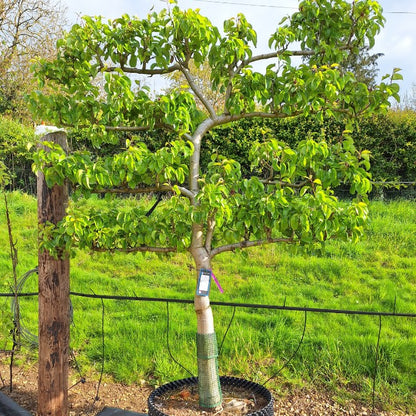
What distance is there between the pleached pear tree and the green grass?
0.35m

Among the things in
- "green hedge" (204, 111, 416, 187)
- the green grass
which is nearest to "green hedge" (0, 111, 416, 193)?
"green hedge" (204, 111, 416, 187)

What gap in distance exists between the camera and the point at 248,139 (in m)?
7.41

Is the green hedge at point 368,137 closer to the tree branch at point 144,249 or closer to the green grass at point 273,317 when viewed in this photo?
the green grass at point 273,317

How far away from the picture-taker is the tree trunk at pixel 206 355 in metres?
2.46

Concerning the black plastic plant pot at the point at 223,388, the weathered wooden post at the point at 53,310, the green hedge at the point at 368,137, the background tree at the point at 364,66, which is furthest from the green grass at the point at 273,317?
the background tree at the point at 364,66

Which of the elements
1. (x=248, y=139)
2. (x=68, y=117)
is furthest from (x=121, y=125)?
(x=248, y=139)

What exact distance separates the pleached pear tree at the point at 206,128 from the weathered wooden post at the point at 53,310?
242 millimetres

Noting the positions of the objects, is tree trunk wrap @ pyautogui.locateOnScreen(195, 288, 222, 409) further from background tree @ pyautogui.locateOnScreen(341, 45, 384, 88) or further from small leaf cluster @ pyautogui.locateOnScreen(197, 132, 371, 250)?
background tree @ pyautogui.locateOnScreen(341, 45, 384, 88)

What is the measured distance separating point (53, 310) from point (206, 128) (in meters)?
1.46

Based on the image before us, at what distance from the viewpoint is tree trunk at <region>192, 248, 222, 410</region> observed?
8.09ft

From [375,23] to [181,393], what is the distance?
226 cm

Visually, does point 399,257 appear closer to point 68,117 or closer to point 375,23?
point 375,23

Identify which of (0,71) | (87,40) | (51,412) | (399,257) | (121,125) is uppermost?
(0,71)

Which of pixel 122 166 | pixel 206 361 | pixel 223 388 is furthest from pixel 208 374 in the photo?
pixel 122 166
